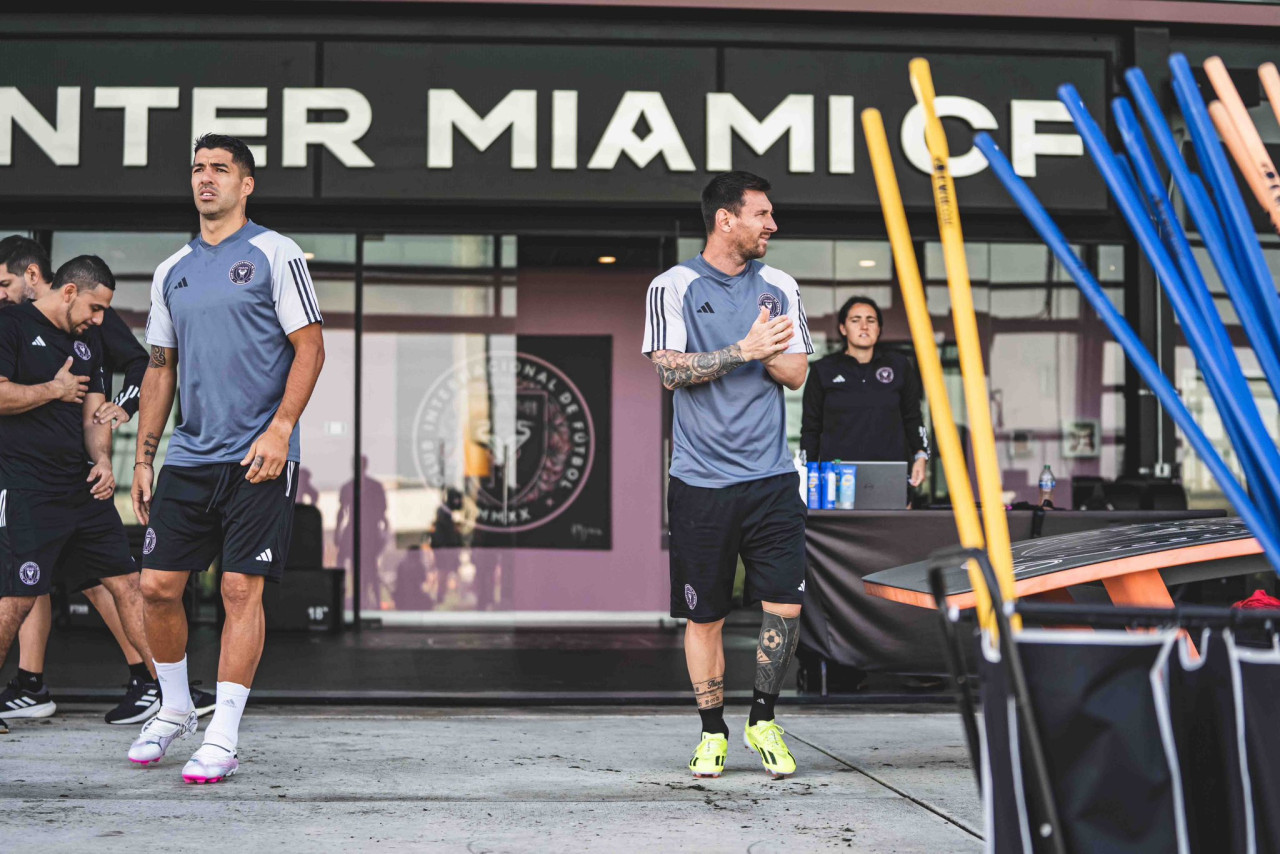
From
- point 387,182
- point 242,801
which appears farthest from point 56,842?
point 387,182

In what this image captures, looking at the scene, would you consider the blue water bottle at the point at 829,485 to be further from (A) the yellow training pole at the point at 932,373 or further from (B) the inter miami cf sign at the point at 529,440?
(B) the inter miami cf sign at the point at 529,440

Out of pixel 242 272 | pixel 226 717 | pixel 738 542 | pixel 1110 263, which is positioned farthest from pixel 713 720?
pixel 1110 263

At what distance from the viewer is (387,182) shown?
24.8 feet

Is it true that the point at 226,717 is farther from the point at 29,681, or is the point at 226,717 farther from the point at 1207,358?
the point at 1207,358

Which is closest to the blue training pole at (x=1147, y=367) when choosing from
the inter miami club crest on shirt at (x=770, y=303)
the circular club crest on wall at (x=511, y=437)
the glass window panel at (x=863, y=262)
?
the inter miami club crest on shirt at (x=770, y=303)

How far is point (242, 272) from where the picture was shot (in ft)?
12.4

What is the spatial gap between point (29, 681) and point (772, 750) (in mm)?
3100

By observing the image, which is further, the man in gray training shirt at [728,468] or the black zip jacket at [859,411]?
the black zip jacket at [859,411]

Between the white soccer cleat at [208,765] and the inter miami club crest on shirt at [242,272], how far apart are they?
141 cm

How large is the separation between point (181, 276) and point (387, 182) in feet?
12.6

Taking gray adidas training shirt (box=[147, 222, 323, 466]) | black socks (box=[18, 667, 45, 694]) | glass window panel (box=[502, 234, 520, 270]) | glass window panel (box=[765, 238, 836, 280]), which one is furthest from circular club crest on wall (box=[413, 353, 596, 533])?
gray adidas training shirt (box=[147, 222, 323, 466])

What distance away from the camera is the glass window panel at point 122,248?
922 centimetres

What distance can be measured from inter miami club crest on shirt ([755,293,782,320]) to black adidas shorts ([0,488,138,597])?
2587 mm

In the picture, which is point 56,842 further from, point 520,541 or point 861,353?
point 520,541
